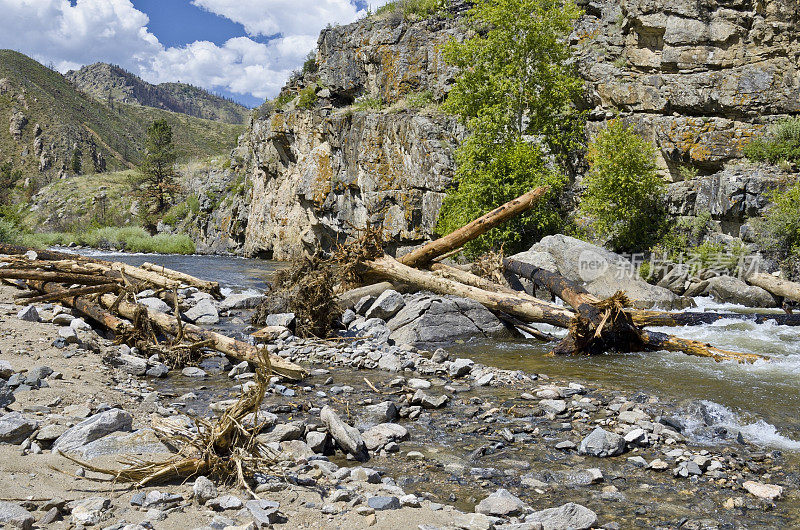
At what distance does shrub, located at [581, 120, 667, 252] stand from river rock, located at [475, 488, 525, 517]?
16322 millimetres

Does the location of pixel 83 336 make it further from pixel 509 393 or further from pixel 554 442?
pixel 554 442

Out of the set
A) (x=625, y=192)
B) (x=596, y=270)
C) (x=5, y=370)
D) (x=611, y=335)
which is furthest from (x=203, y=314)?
(x=625, y=192)

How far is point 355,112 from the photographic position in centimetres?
2795

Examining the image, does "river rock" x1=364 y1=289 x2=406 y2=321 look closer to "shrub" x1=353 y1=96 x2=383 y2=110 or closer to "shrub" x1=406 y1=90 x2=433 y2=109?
"shrub" x1=406 y1=90 x2=433 y2=109

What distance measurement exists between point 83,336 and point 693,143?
64.2 feet

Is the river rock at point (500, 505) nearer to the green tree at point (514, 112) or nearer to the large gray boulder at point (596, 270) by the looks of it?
the large gray boulder at point (596, 270)

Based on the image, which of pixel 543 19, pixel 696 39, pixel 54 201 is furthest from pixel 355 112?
pixel 54 201

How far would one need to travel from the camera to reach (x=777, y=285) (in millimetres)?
14039

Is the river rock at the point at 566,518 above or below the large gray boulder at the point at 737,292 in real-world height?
below

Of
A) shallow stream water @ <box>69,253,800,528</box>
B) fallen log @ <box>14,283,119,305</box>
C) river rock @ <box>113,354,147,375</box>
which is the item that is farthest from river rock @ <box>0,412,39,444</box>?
fallen log @ <box>14,283,119,305</box>

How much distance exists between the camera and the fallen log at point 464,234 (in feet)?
45.2

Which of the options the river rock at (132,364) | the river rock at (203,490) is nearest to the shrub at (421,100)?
the river rock at (132,364)

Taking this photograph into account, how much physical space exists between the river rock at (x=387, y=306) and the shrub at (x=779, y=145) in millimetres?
14042

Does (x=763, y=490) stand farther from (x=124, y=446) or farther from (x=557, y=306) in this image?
(x=557, y=306)
